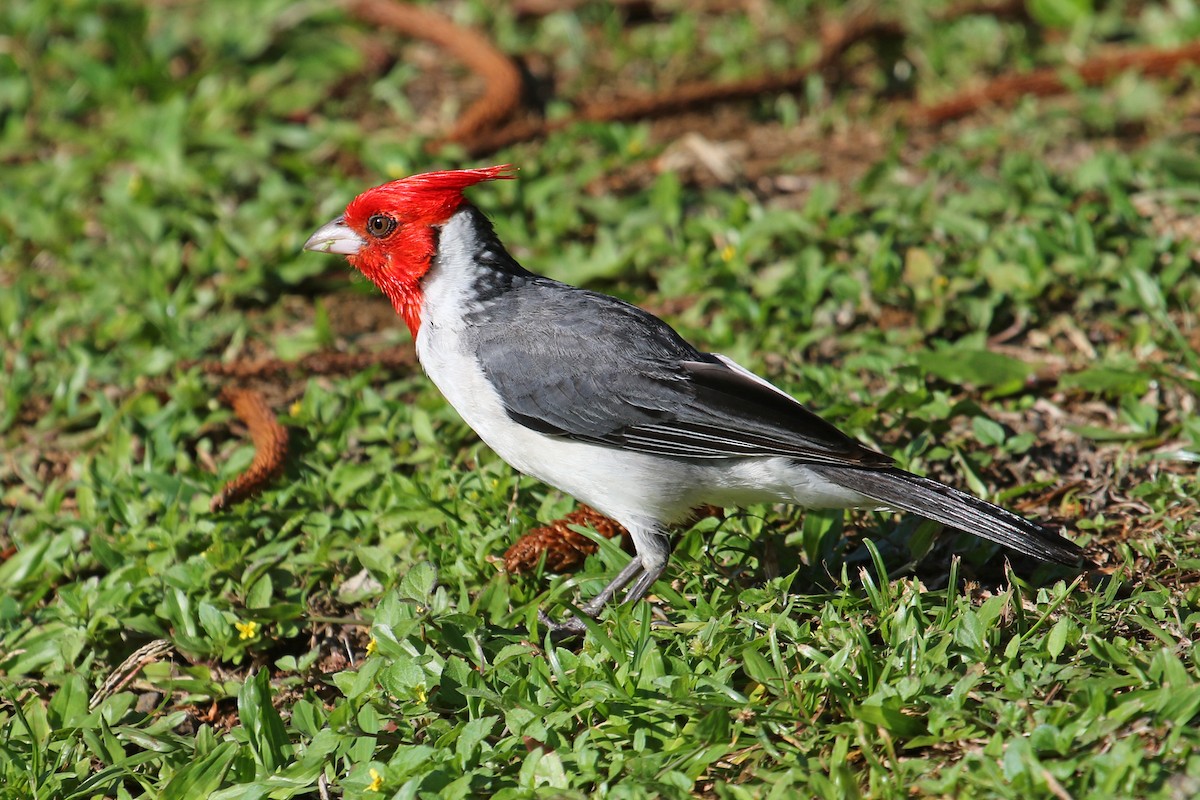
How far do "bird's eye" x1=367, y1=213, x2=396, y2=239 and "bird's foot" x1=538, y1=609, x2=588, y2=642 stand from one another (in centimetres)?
149

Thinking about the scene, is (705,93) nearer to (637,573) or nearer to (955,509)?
(637,573)

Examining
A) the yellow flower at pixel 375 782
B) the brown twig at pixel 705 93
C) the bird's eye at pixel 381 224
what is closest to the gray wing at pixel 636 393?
the bird's eye at pixel 381 224

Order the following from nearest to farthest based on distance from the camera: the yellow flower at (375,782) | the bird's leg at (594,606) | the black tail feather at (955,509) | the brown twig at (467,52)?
the yellow flower at (375,782)
the black tail feather at (955,509)
the bird's leg at (594,606)
the brown twig at (467,52)

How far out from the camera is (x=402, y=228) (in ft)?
14.3

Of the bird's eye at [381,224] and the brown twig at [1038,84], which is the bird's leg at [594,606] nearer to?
the bird's eye at [381,224]

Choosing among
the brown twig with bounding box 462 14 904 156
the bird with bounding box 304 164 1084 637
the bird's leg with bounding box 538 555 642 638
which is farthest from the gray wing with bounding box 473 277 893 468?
the brown twig with bounding box 462 14 904 156

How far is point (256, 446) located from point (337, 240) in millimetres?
889

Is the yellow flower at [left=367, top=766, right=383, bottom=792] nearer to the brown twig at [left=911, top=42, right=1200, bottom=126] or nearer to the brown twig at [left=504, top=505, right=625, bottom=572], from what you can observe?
the brown twig at [left=504, top=505, right=625, bottom=572]

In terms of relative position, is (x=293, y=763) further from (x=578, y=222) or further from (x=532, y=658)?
(x=578, y=222)

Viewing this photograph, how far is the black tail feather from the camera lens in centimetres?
353

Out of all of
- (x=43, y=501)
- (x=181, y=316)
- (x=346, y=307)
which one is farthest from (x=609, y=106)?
(x=43, y=501)

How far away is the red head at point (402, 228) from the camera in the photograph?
4301mm

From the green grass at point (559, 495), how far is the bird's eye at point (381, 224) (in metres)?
0.78

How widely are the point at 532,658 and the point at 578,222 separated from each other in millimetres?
2878
